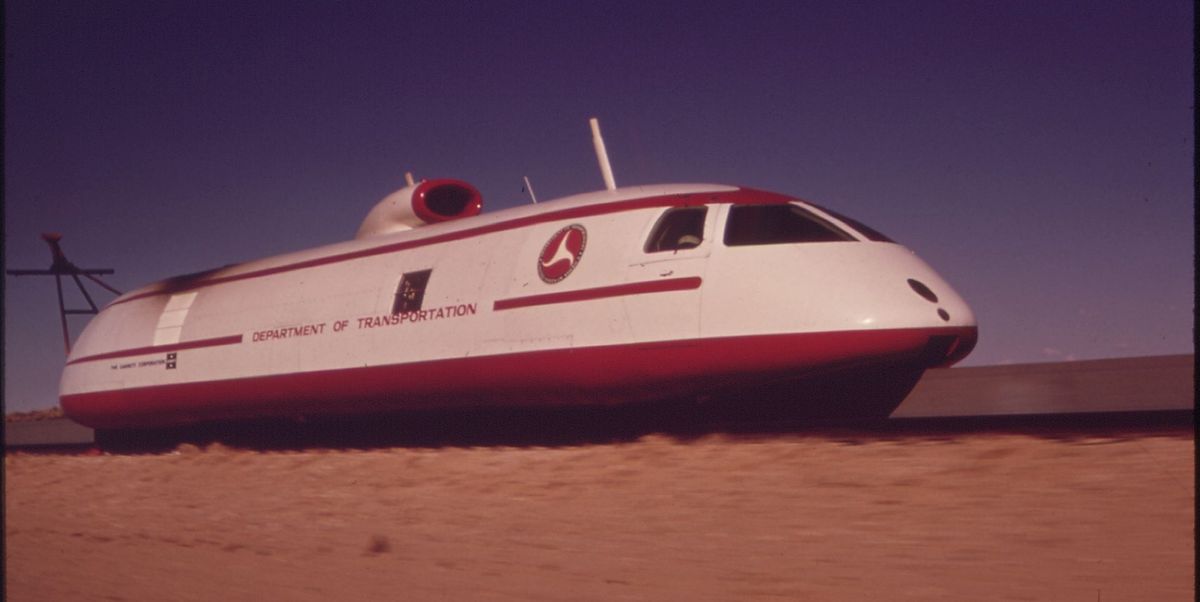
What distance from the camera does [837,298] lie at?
410 inches

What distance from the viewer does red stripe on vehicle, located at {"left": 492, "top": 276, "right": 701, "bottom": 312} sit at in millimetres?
10945

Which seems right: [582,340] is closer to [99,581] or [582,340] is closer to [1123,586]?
[99,581]

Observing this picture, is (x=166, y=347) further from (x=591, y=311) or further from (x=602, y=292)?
(x=602, y=292)

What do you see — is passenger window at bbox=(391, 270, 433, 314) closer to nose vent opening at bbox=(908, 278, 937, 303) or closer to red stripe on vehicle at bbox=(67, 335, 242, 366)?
red stripe on vehicle at bbox=(67, 335, 242, 366)

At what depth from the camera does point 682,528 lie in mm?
6926

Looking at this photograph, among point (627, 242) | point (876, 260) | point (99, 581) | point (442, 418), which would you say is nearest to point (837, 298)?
point (876, 260)

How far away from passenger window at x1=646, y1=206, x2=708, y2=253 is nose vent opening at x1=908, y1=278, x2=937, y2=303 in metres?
2.03

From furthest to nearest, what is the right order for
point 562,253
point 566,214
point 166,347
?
point 166,347 < point 566,214 < point 562,253

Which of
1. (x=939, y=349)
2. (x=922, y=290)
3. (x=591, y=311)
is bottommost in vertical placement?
(x=939, y=349)

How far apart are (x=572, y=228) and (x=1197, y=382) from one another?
25.6 ft

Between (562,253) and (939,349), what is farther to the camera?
(562,253)

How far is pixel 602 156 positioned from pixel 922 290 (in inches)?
197

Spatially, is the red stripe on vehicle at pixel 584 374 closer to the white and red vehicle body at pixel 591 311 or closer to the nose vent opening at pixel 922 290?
the white and red vehicle body at pixel 591 311

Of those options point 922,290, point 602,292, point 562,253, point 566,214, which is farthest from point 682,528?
point 566,214
